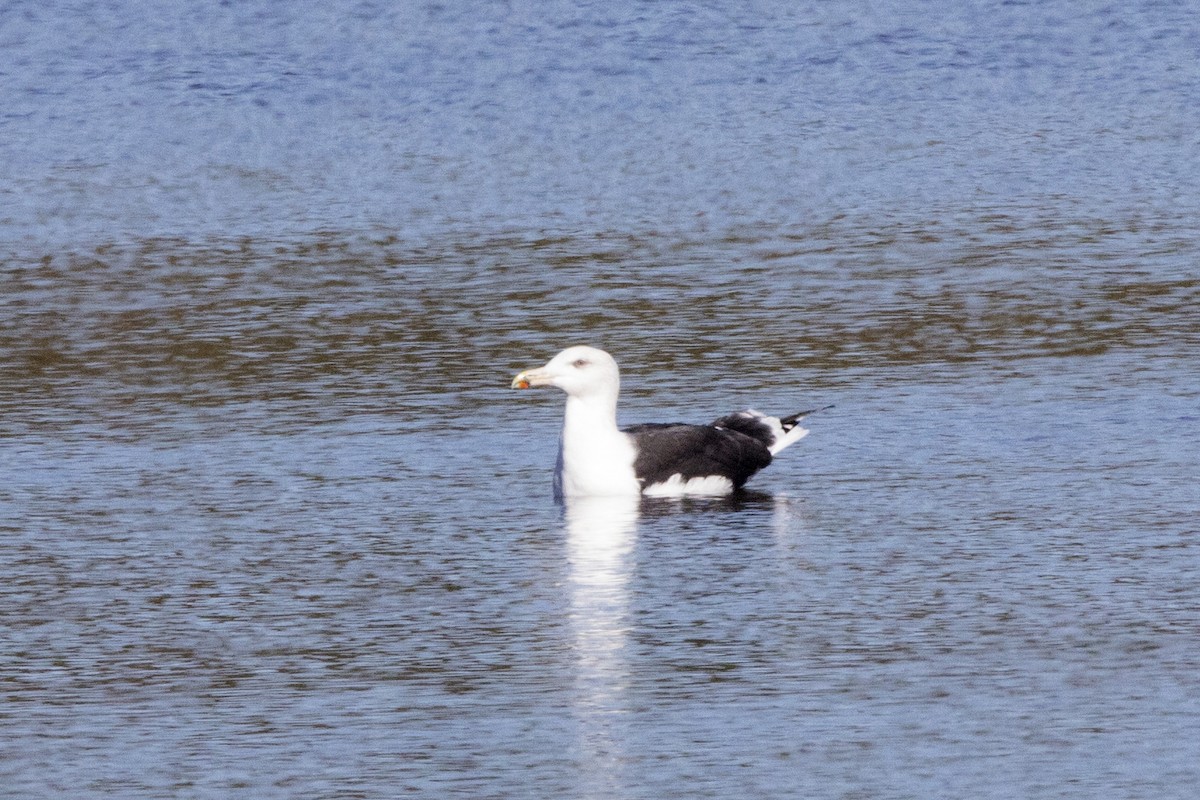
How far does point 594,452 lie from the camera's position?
12664mm

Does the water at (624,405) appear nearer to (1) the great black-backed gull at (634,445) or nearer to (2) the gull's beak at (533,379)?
(1) the great black-backed gull at (634,445)

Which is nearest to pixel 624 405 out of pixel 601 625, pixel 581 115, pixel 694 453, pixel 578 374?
pixel 578 374

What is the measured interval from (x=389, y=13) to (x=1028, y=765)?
885 inches

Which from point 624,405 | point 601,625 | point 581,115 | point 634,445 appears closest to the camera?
point 601,625

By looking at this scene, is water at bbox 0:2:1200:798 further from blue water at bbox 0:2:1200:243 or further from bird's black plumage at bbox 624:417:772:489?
bird's black plumage at bbox 624:417:772:489

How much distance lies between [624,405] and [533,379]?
1607mm

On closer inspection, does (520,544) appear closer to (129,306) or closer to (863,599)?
(863,599)

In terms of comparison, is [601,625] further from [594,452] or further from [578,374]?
[578,374]

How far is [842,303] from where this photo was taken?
1655 centimetres

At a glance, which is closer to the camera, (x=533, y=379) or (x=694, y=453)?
(x=694, y=453)

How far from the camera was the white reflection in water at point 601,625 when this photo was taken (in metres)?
8.27

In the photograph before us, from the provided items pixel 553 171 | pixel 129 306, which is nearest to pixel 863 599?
pixel 129 306

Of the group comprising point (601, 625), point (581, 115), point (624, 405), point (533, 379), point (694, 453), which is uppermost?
point (581, 115)

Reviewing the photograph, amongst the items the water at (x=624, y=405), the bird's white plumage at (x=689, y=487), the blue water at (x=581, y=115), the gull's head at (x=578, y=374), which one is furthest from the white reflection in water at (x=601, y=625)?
the blue water at (x=581, y=115)
